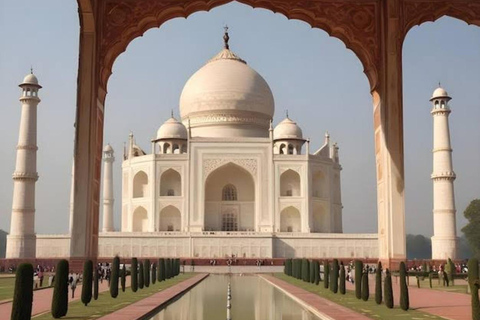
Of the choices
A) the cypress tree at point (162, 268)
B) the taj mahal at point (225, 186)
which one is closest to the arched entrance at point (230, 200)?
the taj mahal at point (225, 186)

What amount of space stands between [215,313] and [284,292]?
3.64 meters

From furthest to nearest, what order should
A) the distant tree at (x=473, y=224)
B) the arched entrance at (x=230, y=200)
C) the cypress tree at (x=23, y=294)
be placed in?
1. the distant tree at (x=473, y=224)
2. the arched entrance at (x=230, y=200)
3. the cypress tree at (x=23, y=294)

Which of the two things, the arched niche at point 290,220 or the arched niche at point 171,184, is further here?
the arched niche at point 171,184

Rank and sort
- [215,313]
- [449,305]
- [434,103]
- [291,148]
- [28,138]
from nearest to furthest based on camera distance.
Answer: [215,313] < [449,305] < [28,138] < [434,103] < [291,148]

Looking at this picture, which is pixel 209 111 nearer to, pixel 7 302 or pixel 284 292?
pixel 284 292

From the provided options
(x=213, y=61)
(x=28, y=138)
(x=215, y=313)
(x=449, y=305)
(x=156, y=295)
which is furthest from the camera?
(x=213, y=61)

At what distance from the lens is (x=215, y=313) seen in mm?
7973

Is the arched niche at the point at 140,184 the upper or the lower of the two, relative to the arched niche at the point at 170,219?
upper

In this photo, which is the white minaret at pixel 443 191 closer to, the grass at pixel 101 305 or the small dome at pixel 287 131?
the small dome at pixel 287 131

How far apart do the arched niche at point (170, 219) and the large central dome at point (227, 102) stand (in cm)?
433

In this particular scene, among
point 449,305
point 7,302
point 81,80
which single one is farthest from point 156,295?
point 449,305

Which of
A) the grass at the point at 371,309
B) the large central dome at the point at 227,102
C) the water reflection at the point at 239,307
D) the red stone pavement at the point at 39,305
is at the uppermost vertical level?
the large central dome at the point at 227,102

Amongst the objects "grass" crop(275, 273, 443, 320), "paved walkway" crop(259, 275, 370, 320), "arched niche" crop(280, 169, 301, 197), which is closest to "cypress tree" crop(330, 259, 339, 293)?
"grass" crop(275, 273, 443, 320)

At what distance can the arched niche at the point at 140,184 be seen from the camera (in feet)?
102
